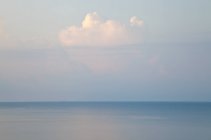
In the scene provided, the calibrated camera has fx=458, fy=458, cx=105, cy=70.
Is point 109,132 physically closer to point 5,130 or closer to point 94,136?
point 94,136

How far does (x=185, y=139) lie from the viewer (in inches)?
978

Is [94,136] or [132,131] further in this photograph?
[132,131]

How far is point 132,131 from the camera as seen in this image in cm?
2894

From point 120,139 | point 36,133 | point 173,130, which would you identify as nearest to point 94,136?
point 120,139

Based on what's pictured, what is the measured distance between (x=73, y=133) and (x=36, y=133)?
2.27 m

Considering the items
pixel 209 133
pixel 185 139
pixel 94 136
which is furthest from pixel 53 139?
pixel 209 133

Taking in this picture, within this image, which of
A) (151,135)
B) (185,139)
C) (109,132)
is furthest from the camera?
(109,132)

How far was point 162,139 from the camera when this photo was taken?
24.8 meters

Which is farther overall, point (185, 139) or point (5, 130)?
point (5, 130)

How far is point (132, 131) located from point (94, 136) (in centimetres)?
352

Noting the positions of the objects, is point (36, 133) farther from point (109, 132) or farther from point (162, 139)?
point (162, 139)

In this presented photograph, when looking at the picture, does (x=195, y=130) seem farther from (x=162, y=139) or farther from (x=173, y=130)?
(x=162, y=139)

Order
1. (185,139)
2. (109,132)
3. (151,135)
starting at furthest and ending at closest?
1. (109,132)
2. (151,135)
3. (185,139)

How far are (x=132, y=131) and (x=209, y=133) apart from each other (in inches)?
190
